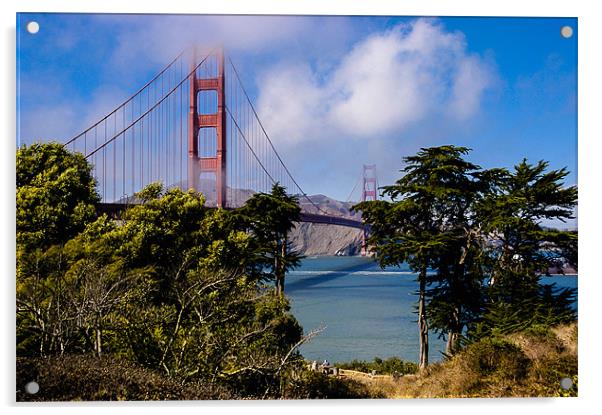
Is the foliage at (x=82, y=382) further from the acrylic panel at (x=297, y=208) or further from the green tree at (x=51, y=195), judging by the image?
the green tree at (x=51, y=195)

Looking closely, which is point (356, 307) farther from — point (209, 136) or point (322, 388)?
point (209, 136)

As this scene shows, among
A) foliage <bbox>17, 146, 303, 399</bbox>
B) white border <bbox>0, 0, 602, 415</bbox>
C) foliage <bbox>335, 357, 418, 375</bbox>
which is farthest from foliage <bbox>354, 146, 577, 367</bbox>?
foliage <bbox>17, 146, 303, 399</bbox>

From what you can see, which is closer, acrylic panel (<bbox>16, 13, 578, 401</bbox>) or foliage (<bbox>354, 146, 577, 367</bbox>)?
acrylic panel (<bbox>16, 13, 578, 401</bbox>)

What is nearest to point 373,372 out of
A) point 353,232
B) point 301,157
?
point 353,232

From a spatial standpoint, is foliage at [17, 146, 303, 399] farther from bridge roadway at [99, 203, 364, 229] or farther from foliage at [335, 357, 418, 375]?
foliage at [335, 357, 418, 375]
